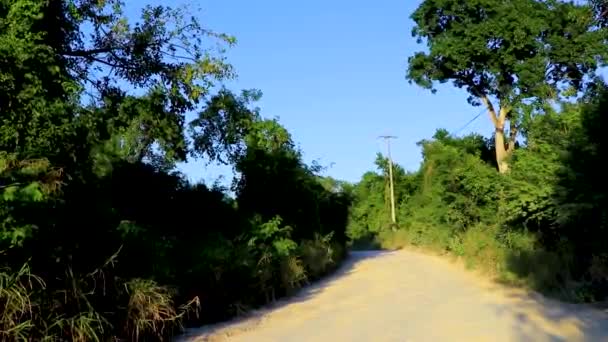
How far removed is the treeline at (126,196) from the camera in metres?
8.73

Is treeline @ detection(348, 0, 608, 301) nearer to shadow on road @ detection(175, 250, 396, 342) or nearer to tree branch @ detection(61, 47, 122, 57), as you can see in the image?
shadow on road @ detection(175, 250, 396, 342)

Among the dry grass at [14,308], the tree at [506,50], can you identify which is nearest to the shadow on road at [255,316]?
the dry grass at [14,308]

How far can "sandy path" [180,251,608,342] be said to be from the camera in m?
11.2

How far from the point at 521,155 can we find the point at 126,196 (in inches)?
409

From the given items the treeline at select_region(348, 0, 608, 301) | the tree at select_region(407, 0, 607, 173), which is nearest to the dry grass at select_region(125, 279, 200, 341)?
the treeline at select_region(348, 0, 608, 301)

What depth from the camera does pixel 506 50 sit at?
115ft

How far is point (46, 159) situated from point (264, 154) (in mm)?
12585

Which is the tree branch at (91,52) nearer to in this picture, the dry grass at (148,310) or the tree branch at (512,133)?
the dry grass at (148,310)

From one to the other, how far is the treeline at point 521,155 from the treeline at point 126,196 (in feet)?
21.1

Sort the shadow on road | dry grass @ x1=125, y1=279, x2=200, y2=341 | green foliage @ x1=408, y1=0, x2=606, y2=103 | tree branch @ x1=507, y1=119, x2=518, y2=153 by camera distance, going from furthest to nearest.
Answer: tree branch @ x1=507, y1=119, x2=518, y2=153 → green foliage @ x1=408, y1=0, x2=606, y2=103 → the shadow on road → dry grass @ x1=125, y1=279, x2=200, y2=341

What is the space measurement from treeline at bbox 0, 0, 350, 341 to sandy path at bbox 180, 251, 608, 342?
3.73 feet

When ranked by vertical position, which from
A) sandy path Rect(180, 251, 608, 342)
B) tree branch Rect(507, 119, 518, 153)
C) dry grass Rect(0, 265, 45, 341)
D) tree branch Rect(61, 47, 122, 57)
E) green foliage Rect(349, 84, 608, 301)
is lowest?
sandy path Rect(180, 251, 608, 342)

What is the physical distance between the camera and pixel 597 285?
46.8 feet

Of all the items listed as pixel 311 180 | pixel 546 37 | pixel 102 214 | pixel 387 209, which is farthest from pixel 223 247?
pixel 387 209
